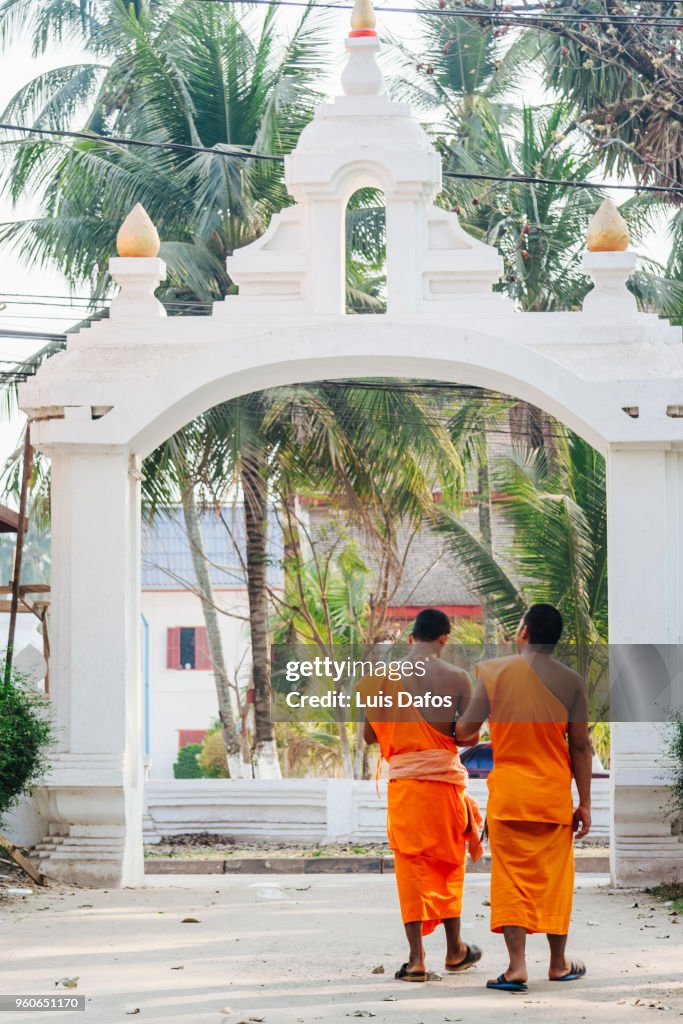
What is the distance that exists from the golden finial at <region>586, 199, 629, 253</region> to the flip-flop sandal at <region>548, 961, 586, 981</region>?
500cm

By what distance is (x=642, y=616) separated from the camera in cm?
963

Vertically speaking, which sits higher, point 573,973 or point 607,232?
point 607,232

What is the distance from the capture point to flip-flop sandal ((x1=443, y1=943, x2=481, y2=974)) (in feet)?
22.1

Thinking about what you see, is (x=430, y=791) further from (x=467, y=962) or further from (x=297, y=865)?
(x=297, y=865)

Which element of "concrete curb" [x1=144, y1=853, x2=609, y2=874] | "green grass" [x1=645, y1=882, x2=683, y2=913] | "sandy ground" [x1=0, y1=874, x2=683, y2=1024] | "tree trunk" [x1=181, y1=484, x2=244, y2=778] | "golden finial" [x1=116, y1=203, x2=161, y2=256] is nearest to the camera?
"sandy ground" [x1=0, y1=874, x2=683, y2=1024]

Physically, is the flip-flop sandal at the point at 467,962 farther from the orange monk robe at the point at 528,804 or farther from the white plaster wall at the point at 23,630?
the white plaster wall at the point at 23,630

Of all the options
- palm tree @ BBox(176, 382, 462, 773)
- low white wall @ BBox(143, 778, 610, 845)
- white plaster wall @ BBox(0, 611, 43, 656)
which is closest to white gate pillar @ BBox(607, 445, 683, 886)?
low white wall @ BBox(143, 778, 610, 845)

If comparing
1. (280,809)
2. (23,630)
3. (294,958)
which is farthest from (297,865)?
(23,630)

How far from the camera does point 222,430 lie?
1599cm

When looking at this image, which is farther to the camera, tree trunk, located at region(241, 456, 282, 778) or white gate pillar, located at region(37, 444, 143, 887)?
tree trunk, located at region(241, 456, 282, 778)

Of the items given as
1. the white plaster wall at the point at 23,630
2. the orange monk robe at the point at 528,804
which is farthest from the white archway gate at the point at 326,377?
the white plaster wall at the point at 23,630

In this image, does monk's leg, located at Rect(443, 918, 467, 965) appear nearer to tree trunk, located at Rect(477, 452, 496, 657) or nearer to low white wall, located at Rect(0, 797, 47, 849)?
low white wall, located at Rect(0, 797, 47, 849)

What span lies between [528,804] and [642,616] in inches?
133

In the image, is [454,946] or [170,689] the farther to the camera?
[170,689]
